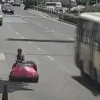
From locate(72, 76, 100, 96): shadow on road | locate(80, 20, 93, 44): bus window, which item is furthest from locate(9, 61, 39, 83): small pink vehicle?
locate(80, 20, 93, 44): bus window

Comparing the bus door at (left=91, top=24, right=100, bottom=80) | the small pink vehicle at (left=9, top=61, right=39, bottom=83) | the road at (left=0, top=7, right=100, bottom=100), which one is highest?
the bus door at (left=91, top=24, right=100, bottom=80)

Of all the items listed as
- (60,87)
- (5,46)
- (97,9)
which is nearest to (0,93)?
(60,87)

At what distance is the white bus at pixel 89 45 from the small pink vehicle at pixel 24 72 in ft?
5.65

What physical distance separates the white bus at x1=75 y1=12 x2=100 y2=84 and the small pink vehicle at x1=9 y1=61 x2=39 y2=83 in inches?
67.8

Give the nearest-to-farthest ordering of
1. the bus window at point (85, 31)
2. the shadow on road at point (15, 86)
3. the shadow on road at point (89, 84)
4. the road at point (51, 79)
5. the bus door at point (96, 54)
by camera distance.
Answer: the road at point (51, 79) < the bus door at point (96, 54) < the shadow on road at point (89, 84) < the shadow on road at point (15, 86) < the bus window at point (85, 31)

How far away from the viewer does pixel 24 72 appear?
46.3 ft

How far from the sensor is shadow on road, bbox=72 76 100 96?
12.9m

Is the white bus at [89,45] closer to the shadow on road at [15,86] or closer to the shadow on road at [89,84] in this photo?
the shadow on road at [89,84]

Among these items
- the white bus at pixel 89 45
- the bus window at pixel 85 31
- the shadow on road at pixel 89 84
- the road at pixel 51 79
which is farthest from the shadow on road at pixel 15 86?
the bus window at pixel 85 31

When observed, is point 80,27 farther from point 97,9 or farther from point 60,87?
point 97,9

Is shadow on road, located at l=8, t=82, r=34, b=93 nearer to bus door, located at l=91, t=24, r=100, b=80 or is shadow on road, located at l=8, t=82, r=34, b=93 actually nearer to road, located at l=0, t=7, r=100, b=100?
road, located at l=0, t=7, r=100, b=100

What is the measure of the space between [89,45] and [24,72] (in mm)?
2290

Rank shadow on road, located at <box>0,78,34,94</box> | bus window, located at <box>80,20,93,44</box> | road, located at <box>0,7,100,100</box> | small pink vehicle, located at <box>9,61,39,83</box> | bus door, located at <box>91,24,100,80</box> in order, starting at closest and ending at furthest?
road, located at <box>0,7,100,100</box>
bus door, located at <box>91,24,100,80</box>
shadow on road, located at <box>0,78,34,94</box>
bus window, located at <box>80,20,93,44</box>
small pink vehicle, located at <box>9,61,39,83</box>

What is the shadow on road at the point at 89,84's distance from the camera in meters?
12.9
